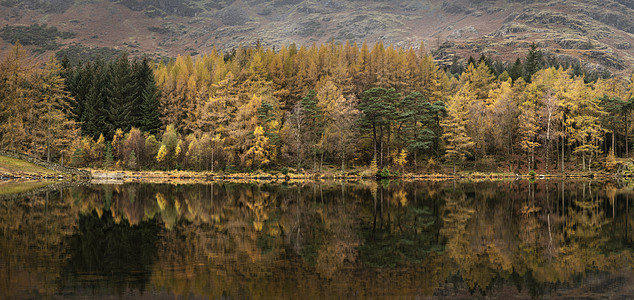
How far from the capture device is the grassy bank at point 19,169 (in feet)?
202

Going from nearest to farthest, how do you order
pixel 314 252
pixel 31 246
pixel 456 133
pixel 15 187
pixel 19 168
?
pixel 314 252, pixel 31 246, pixel 15 187, pixel 19 168, pixel 456 133

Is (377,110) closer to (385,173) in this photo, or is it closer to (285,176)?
(385,173)

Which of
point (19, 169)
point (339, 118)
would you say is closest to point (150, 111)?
point (19, 169)

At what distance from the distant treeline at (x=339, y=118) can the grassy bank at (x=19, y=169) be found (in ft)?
37.2

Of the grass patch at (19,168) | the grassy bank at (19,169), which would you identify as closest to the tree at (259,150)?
the grassy bank at (19,169)

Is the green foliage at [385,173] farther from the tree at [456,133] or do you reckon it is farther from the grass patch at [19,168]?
the grass patch at [19,168]

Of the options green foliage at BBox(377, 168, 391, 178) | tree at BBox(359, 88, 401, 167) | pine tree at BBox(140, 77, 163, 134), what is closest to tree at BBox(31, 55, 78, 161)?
pine tree at BBox(140, 77, 163, 134)

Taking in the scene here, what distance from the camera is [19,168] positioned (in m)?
63.0

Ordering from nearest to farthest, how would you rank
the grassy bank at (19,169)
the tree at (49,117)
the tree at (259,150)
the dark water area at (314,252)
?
the dark water area at (314,252) → the grassy bank at (19,169) → the tree at (49,117) → the tree at (259,150)

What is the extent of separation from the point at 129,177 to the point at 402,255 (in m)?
65.7

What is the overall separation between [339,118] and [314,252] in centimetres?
5853

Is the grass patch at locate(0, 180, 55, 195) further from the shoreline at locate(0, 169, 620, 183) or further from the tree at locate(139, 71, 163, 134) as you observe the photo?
the tree at locate(139, 71, 163, 134)

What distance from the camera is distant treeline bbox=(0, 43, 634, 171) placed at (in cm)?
Result: 7538

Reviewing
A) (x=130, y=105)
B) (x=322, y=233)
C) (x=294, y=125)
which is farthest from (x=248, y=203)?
(x=130, y=105)
